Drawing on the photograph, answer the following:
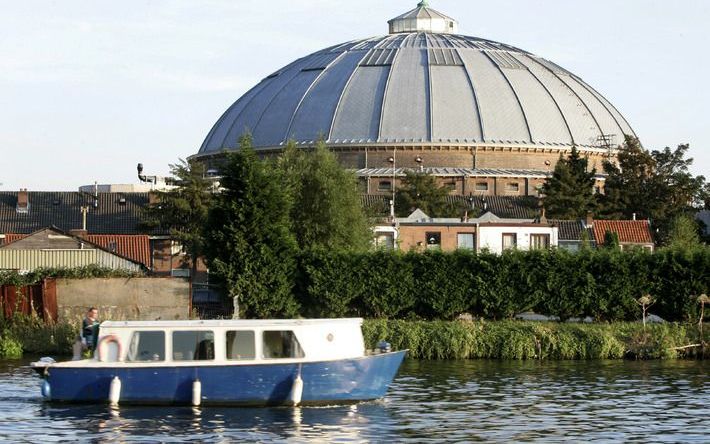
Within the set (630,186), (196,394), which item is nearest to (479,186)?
(630,186)

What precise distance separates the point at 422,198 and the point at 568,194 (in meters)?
8.61

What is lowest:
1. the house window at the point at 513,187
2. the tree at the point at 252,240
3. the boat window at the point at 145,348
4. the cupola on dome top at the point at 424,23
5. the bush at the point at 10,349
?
the bush at the point at 10,349

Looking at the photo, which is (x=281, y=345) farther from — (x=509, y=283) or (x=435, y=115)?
(x=435, y=115)

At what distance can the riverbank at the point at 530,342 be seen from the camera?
132 feet

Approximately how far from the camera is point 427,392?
104ft

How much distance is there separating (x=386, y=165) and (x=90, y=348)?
72.1 metres

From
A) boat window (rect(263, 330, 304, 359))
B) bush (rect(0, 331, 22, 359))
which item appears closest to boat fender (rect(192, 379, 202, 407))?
boat window (rect(263, 330, 304, 359))

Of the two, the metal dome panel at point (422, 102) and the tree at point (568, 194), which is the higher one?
the metal dome panel at point (422, 102)

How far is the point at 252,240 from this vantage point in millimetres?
47250

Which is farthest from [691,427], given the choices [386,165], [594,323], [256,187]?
[386,165]

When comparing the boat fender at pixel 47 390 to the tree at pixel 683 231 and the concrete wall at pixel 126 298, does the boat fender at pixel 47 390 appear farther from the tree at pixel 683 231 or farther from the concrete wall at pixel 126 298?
the tree at pixel 683 231

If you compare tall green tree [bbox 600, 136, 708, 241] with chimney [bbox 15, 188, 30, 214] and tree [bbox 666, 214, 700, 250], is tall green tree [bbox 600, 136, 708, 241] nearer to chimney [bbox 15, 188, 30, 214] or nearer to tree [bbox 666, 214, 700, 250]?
tree [bbox 666, 214, 700, 250]

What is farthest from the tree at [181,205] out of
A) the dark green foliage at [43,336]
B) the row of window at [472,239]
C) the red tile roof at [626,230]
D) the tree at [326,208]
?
the dark green foliage at [43,336]

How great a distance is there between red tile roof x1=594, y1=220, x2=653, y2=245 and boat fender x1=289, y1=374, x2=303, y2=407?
50.1 m
